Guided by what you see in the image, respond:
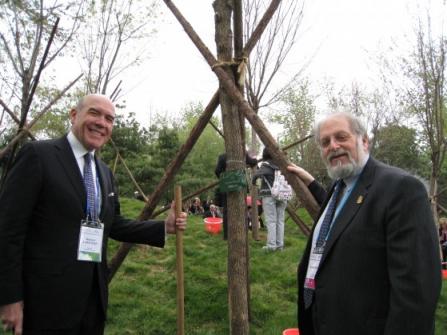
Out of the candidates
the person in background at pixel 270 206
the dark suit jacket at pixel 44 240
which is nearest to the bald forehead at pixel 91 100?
the dark suit jacket at pixel 44 240

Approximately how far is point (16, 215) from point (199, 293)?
3.46m

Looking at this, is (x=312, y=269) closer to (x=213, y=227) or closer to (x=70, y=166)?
(x=70, y=166)

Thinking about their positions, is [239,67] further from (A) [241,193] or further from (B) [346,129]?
(B) [346,129]

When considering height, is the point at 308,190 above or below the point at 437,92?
below

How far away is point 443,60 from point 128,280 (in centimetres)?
723

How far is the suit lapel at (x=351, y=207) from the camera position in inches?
76.2

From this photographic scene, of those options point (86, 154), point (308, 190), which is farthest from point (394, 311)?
point (86, 154)

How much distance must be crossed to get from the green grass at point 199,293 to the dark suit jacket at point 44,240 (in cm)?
237

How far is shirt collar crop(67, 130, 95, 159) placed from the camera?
8.84 feet

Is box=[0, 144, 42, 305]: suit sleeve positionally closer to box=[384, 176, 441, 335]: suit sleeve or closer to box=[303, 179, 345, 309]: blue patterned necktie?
box=[303, 179, 345, 309]: blue patterned necktie

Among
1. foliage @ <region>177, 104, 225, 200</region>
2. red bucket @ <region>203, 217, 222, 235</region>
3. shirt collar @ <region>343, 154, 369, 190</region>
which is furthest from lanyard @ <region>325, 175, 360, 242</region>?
foliage @ <region>177, 104, 225, 200</region>

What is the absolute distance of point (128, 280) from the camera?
236 inches

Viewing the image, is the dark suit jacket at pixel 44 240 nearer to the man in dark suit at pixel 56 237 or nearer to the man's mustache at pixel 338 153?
the man in dark suit at pixel 56 237

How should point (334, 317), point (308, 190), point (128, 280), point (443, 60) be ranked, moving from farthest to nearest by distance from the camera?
point (443, 60) < point (128, 280) < point (308, 190) < point (334, 317)
